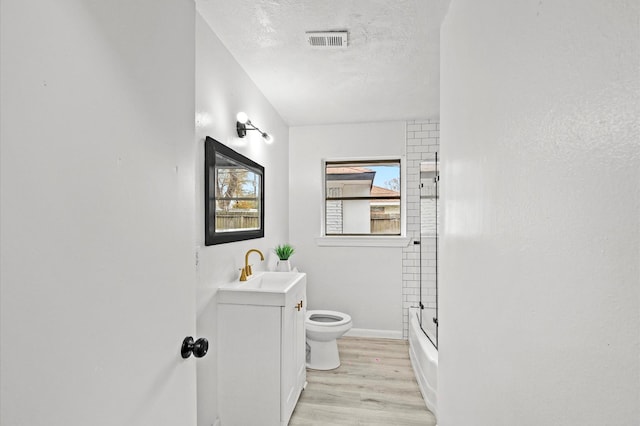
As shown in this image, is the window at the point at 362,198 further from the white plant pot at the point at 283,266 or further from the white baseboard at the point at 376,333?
the white baseboard at the point at 376,333

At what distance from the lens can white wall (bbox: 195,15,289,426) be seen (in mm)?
1817

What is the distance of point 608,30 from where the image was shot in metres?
0.55

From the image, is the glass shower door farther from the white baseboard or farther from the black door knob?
the black door knob

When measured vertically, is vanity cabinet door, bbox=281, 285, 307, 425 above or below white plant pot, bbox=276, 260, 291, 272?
below

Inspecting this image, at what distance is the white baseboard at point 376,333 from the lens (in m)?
3.64

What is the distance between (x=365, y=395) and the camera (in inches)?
95.0

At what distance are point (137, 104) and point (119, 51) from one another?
4.4 inches

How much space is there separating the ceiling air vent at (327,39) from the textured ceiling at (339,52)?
0.04 metres

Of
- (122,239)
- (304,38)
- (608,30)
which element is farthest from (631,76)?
(304,38)

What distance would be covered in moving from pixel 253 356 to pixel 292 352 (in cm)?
29

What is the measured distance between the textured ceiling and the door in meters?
1.02

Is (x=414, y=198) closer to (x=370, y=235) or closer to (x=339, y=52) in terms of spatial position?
(x=370, y=235)

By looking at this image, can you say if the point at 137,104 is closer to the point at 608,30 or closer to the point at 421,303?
the point at 608,30

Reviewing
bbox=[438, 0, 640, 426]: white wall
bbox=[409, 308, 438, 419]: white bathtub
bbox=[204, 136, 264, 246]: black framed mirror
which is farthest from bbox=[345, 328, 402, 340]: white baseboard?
bbox=[438, 0, 640, 426]: white wall
